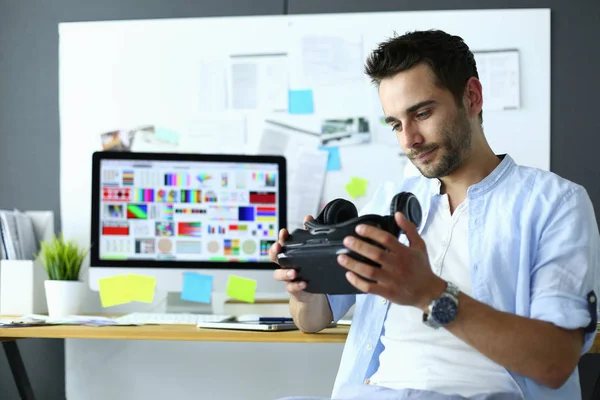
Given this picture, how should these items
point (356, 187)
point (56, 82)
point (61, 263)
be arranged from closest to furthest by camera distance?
1. point (61, 263)
2. point (356, 187)
3. point (56, 82)

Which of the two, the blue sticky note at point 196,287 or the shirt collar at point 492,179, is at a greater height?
the shirt collar at point 492,179

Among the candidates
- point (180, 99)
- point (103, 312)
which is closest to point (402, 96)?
point (180, 99)

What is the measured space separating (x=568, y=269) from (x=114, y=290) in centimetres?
133

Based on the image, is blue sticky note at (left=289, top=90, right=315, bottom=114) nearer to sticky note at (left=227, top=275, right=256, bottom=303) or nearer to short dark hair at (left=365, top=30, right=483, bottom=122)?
sticky note at (left=227, top=275, right=256, bottom=303)

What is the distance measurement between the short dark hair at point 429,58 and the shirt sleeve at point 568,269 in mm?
303

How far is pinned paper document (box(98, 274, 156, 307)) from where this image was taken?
2.10 meters

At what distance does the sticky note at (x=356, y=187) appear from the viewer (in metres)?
2.49

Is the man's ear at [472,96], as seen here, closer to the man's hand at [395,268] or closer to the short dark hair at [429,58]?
the short dark hair at [429,58]

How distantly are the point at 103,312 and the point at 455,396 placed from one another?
157 cm

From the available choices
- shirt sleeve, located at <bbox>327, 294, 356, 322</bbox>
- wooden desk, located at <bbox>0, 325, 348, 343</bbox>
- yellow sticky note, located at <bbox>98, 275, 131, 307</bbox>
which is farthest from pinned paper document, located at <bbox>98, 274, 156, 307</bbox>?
shirt sleeve, located at <bbox>327, 294, 356, 322</bbox>

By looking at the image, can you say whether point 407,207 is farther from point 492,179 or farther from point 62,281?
point 62,281

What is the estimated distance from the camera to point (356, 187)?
8.19ft

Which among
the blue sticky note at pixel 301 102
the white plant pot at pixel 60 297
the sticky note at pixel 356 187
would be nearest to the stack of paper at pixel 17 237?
Result: the white plant pot at pixel 60 297

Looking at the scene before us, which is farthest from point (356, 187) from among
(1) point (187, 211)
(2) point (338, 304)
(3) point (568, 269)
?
(3) point (568, 269)
